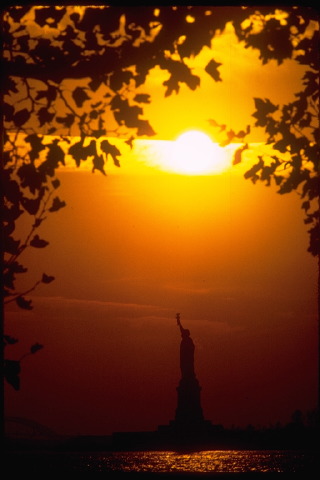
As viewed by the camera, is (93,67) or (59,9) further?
(59,9)

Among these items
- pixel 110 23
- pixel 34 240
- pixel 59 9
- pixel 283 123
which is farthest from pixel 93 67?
pixel 283 123

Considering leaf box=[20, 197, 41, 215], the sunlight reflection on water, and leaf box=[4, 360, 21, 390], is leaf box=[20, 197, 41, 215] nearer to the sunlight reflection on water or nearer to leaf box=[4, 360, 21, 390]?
leaf box=[4, 360, 21, 390]

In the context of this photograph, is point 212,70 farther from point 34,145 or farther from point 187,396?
point 187,396

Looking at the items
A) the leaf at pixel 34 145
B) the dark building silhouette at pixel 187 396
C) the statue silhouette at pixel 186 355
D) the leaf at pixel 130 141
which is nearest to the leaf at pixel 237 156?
the leaf at pixel 130 141

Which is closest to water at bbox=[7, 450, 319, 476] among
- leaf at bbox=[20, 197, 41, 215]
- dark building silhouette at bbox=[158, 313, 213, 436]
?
leaf at bbox=[20, 197, 41, 215]

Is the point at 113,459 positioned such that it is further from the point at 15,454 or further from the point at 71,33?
the point at 71,33

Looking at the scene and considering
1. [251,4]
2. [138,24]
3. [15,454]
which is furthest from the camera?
[15,454]

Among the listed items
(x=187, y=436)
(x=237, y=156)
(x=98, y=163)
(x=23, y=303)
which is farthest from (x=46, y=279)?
(x=187, y=436)
